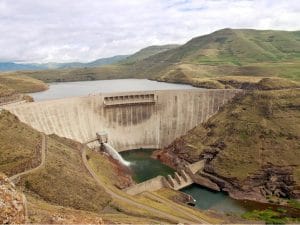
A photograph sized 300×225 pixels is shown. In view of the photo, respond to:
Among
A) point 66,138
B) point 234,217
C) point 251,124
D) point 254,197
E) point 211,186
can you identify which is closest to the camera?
point 234,217

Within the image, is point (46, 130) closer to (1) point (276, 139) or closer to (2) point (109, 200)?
(2) point (109, 200)

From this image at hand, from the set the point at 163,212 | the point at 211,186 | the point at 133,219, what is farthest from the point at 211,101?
the point at 133,219

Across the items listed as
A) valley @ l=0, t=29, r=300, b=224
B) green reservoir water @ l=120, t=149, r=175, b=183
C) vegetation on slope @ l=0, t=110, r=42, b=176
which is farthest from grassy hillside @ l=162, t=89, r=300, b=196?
vegetation on slope @ l=0, t=110, r=42, b=176

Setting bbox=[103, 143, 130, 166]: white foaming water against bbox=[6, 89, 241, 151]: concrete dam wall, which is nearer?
bbox=[103, 143, 130, 166]: white foaming water

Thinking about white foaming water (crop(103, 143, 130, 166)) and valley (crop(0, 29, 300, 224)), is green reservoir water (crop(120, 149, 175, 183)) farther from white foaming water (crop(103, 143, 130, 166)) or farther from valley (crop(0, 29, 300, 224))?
white foaming water (crop(103, 143, 130, 166))

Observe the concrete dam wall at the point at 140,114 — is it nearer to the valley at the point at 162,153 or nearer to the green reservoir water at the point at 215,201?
the valley at the point at 162,153

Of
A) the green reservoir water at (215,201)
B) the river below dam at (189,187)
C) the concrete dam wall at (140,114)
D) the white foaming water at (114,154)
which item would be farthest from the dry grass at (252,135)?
the white foaming water at (114,154)
